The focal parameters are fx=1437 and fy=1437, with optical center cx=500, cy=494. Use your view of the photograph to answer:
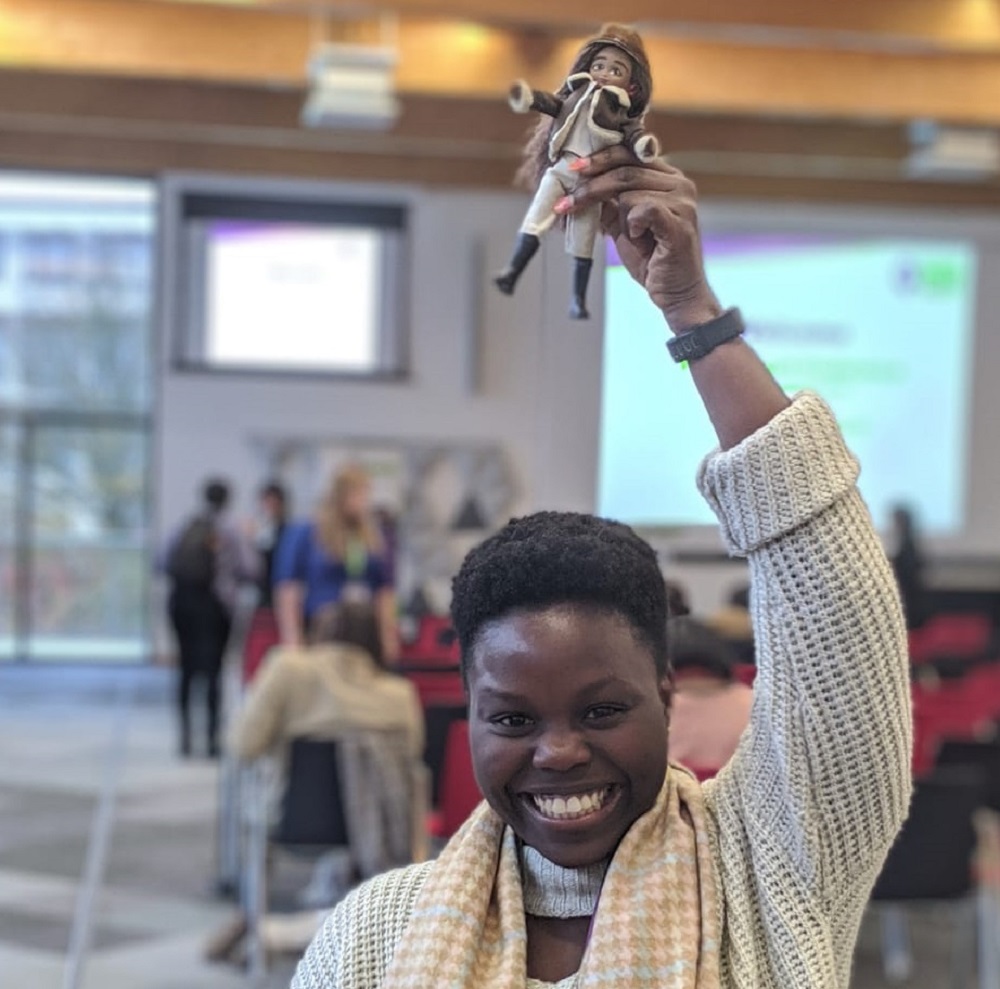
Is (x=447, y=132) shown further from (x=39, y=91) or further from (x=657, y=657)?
(x=657, y=657)

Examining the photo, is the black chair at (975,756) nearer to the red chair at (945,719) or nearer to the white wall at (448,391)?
the red chair at (945,719)

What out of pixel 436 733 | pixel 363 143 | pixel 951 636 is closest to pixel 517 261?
pixel 436 733

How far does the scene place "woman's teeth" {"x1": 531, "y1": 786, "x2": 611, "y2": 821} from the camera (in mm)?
1033

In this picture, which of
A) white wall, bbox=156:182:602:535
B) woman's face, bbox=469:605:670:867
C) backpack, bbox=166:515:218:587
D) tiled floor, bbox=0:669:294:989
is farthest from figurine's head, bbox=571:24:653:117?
white wall, bbox=156:182:602:535

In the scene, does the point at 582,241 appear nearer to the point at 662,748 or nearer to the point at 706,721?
the point at 662,748

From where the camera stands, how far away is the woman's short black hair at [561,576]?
40.9 inches

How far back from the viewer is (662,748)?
1049 mm

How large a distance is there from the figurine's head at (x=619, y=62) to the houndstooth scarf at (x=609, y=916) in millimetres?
545

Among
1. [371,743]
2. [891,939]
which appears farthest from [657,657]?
[891,939]

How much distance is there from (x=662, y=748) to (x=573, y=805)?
78mm

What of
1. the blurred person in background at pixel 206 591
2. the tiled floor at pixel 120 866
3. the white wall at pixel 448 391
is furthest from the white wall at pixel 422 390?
the blurred person in background at pixel 206 591

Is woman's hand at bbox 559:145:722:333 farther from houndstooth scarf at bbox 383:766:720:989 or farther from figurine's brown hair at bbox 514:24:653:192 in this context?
houndstooth scarf at bbox 383:766:720:989

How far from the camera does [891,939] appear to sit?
454cm

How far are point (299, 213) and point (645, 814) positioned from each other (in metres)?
10.7
